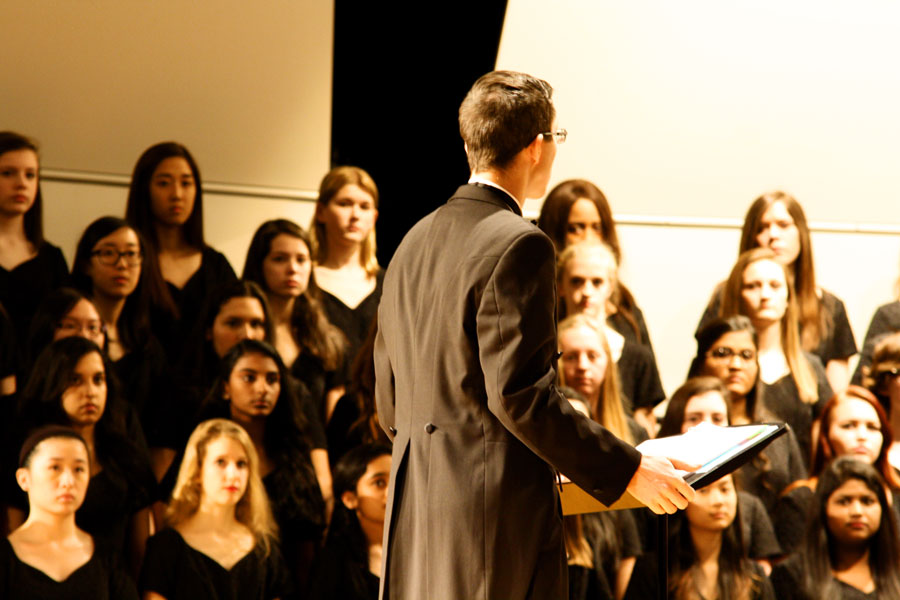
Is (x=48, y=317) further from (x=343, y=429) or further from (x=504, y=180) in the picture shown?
(x=504, y=180)

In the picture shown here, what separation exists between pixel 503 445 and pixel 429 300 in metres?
0.22

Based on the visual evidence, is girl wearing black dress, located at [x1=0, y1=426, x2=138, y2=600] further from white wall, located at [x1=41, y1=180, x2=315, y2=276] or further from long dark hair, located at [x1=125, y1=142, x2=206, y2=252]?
white wall, located at [x1=41, y1=180, x2=315, y2=276]

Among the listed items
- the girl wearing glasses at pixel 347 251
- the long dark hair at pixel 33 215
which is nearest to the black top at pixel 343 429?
the girl wearing glasses at pixel 347 251

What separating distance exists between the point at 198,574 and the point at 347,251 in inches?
52.3

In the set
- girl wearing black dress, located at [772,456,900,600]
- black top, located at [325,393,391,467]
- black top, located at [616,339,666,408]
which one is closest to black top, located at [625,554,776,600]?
girl wearing black dress, located at [772,456,900,600]

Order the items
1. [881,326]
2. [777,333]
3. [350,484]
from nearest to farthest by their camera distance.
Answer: [350,484], [777,333], [881,326]

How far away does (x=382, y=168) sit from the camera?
16.0 feet

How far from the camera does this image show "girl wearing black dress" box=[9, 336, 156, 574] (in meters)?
3.28

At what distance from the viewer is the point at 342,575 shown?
335 centimetres

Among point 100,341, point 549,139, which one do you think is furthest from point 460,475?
point 100,341

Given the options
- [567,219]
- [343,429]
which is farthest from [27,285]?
[567,219]

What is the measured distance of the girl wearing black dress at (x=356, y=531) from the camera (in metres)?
3.33

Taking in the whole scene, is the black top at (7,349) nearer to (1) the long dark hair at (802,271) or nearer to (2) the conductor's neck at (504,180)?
(2) the conductor's neck at (504,180)

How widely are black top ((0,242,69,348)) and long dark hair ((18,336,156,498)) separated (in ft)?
1.16
